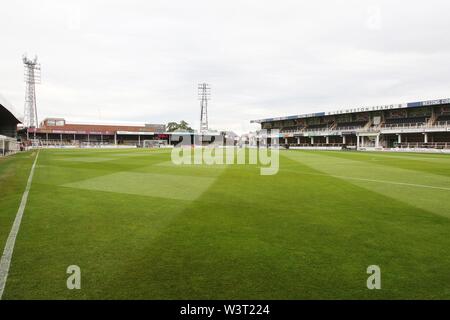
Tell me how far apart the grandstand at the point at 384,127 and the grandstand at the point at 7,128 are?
6065 centimetres

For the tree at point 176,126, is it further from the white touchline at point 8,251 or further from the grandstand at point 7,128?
the white touchline at point 8,251

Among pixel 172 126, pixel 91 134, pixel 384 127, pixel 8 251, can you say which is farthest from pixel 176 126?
pixel 8 251

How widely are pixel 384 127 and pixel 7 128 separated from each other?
74.4 metres

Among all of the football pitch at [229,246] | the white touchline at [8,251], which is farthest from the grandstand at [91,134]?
the white touchline at [8,251]

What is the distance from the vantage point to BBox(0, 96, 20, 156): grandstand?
3133 centimetres

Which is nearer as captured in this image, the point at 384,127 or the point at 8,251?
the point at 8,251

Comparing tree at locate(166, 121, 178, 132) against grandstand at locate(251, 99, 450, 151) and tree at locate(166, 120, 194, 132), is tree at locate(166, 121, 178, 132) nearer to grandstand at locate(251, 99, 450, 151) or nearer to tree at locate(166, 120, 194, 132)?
tree at locate(166, 120, 194, 132)

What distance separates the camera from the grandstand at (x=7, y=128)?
31.3m

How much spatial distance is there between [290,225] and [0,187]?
11.1m

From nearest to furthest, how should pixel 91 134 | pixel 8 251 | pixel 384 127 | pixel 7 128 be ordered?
pixel 8 251 < pixel 7 128 < pixel 384 127 < pixel 91 134

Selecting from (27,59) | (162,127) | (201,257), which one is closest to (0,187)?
(201,257)

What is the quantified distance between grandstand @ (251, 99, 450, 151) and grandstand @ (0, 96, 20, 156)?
60647 millimetres

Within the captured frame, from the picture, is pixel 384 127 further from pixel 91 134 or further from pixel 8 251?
pixel 91 134

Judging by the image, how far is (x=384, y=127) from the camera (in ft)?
242
